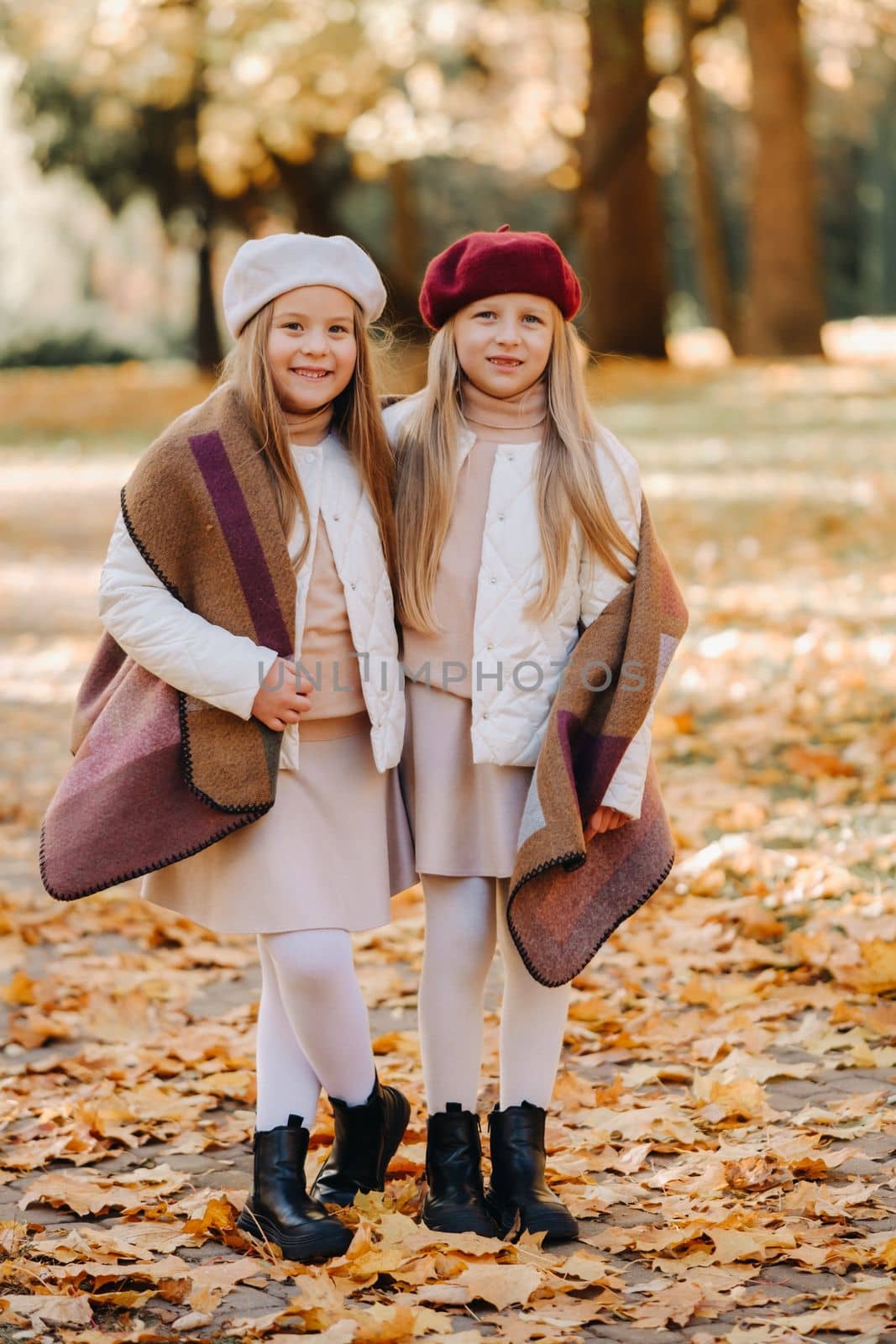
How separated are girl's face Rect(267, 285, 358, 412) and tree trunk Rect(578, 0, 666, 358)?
20723 millimetres

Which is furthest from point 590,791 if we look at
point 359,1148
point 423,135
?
point 423,135

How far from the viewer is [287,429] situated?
10.4 feet

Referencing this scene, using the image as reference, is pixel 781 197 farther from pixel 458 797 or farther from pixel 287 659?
pixel 287 659

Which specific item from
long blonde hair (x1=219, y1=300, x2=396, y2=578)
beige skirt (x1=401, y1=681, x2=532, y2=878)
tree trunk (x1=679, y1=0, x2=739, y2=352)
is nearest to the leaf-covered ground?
beige skirt (x1=401, y1=681, x2=532, y2=878)

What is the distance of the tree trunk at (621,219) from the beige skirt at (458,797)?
819 inches

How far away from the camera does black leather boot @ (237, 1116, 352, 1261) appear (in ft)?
10.1

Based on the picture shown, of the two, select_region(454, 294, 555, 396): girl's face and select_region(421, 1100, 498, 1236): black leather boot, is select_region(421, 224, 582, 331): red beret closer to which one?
select_region(454, 294, 555, 396): girl's face

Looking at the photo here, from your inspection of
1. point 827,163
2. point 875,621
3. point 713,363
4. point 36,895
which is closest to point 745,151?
point 827,163

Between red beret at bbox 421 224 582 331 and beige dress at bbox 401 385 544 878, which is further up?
red beret at bbox 421 224 582 331

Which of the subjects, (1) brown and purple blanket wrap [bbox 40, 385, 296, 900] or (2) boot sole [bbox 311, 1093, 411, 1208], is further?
(2) boot sole [bbox 311, 1093, 411, 1208]

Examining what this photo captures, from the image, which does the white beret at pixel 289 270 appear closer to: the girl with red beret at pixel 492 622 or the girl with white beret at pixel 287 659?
the girl with white beret at pixel 287 659

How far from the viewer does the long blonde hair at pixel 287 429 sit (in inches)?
123

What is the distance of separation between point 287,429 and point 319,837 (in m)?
0.75

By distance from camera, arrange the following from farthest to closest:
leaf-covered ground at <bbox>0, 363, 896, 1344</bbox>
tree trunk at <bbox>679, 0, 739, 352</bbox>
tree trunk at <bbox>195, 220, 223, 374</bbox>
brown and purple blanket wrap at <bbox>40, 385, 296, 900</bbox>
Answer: tree trunk at <bbox>195, 220, 223, 374</bbox> < tree trunk at <bbox>679, 0, 739, 352</bbox> < brown and purple blanket wrap at <bbox>40, 385, 296, 900</bbox> < leaf-covered ground at <bbox>0, 363, 896, 1344</bbox>
